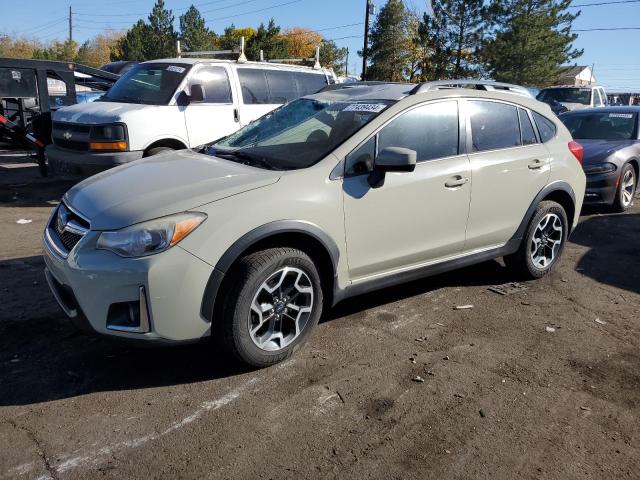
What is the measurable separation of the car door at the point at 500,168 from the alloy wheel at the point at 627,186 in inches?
171

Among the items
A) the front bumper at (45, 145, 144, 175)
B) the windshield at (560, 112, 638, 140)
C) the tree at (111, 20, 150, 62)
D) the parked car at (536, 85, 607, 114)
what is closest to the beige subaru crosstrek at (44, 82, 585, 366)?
the front bumper at (45, 145, 144, 175)

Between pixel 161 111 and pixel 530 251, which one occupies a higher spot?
pixel 161 111

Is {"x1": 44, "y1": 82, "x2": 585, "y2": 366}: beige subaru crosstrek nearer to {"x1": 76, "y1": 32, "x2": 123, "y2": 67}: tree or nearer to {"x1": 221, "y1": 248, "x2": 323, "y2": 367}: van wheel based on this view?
{"x1": 221, "y1": 248, "x2": 323, "y2": 367}: van wheel

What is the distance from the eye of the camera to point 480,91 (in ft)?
15.4

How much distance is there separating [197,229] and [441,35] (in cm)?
3881

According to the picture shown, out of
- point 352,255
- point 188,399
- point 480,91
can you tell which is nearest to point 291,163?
point 352,255

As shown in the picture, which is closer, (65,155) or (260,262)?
(260,262)

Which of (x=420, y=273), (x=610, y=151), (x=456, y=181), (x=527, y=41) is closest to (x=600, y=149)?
(x=610, y=151)

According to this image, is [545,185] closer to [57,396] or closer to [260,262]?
[260,262]

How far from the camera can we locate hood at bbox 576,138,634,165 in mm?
8391

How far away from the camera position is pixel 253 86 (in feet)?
29.7

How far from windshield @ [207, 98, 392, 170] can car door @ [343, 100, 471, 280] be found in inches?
8.2

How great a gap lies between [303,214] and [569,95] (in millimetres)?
18645

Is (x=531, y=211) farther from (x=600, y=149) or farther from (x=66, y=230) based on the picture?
(x=600, y=149)
